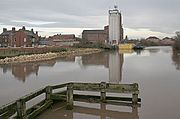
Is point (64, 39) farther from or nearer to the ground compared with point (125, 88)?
farther from the ground

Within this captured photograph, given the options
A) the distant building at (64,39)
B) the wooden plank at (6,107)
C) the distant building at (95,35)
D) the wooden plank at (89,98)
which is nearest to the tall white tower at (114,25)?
the distant building at (95,35)

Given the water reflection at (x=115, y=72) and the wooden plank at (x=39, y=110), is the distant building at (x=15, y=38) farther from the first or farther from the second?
the wooden plank at (x=39, y=110)

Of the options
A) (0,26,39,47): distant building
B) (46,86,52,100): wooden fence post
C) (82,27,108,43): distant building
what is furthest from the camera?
(82,27,108,43): distant building

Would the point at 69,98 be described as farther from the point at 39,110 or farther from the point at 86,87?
the point at 39,110

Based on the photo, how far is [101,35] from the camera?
151250mm

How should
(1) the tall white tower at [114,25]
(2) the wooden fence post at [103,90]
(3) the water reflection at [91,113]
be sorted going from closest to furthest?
(3) the water reflection at [91,113]
(2) the wooden fence post at [103,90]
(1) the tall white tower at [114,25]

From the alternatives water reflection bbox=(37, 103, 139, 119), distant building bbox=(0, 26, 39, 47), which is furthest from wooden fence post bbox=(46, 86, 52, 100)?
distant building bbox=(0, 26, 39, 47)

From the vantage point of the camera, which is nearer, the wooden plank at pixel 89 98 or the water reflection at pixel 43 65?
the wooden plank at pixel 89 98

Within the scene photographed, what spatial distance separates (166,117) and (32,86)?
31.3ft

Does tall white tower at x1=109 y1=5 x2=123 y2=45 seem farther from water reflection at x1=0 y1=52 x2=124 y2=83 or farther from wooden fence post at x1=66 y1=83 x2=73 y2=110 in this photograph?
wooden fence post at x1=66 y1=83 x2=73 y2=110

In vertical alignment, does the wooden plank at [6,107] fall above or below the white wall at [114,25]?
below

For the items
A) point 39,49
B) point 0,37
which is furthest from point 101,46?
point 39,49

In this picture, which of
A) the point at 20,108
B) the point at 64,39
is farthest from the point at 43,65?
the point at 64,39

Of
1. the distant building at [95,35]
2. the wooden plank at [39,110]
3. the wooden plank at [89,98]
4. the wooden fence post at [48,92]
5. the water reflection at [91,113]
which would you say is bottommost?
the water reflection at [91,113]
